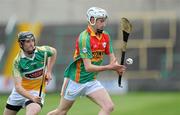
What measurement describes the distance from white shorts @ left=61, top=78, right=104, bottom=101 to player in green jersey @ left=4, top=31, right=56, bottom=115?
1.56ft

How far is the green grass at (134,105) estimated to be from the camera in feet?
64.4

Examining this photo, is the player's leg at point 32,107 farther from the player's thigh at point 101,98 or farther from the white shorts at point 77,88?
the player's thigh at point 101,98

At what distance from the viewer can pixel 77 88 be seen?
45.9 feet

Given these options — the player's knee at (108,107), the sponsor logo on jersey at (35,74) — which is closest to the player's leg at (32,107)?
the sponsor logo on jersey at (35,74)

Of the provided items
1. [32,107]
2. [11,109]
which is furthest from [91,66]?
[11,109]

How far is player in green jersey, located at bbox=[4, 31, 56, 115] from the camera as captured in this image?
43.6 ft

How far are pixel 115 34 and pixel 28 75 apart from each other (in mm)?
14682

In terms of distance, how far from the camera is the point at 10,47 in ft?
92.2

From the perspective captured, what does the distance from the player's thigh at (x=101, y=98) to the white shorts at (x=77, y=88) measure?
76 millimetres

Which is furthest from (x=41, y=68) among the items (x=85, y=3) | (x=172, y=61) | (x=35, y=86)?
(x=85, y=3)

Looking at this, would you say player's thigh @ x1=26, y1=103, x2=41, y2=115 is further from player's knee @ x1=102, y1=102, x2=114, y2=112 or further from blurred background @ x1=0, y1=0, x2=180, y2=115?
blurred background @ x1=0, y1=0, x2=180, y2=115

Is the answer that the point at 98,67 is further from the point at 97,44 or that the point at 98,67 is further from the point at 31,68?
the point at 31,68

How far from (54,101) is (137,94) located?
3960 millimetres

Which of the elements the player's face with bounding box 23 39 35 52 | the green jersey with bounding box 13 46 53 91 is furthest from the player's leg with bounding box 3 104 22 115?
the player's face with bounding box 23 39 35 52
